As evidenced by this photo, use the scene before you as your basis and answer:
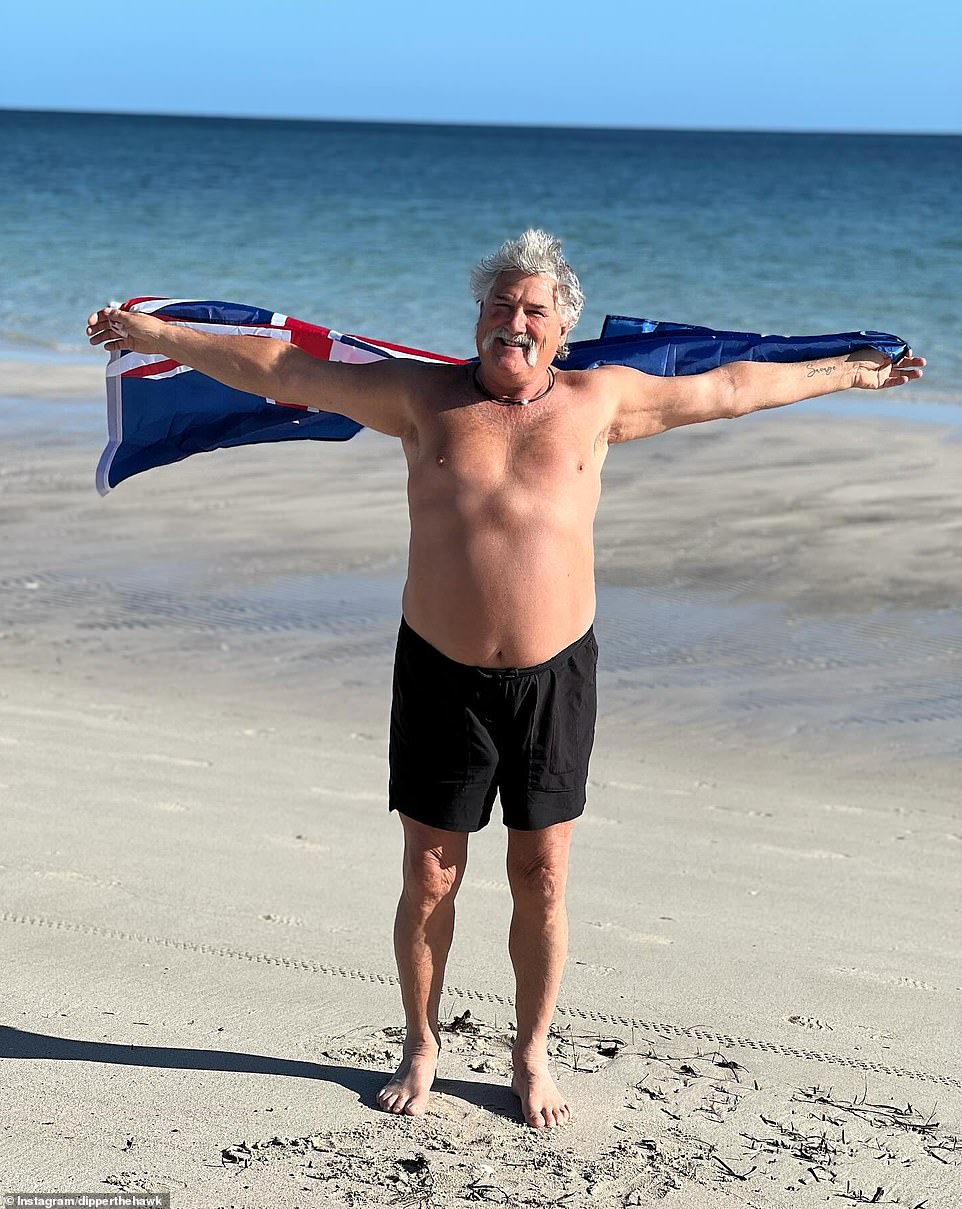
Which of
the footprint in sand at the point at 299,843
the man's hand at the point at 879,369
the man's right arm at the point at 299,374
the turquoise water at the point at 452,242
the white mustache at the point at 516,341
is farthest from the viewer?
the turquoise water at the point at 452,242

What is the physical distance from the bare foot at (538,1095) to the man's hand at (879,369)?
228 cm

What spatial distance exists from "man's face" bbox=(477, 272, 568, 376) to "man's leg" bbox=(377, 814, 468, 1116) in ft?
3.97

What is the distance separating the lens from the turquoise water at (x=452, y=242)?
25094 mm

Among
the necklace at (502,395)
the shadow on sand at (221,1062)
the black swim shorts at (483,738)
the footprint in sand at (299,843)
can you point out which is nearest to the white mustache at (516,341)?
the necklace at (502,395)

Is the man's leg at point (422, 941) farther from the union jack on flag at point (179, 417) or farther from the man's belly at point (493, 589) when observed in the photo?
the union jack on flag at point (179, 417)

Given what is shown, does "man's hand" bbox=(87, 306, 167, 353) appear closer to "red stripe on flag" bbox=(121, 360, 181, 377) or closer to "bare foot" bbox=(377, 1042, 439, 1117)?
"red stripe on flag" bbox=(121, 360, 181, 377)

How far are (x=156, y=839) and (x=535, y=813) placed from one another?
2.24m

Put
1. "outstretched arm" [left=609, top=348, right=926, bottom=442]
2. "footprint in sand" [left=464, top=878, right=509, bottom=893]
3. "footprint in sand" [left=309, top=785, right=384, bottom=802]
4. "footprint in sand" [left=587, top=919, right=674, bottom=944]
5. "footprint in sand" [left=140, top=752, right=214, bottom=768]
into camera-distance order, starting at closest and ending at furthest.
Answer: "outstretched arm" [left=609, top=348, right=926, bottom=442] < "footprint in sand" [left=587, top=919, right=674, bottom=944] < "footprint in sand" [left=464, top=878, right=509, bottom=893] < "footprint in sand" [left=309, top=785, right=384, bottom=802] < "footprint in sand" [left=140, top=752, right=214, bottom=768]

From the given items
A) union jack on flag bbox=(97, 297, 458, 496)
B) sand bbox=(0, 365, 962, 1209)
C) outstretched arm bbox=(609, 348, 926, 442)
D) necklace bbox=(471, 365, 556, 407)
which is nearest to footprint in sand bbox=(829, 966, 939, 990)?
sand bbox=(0, 365, 962, 1209)

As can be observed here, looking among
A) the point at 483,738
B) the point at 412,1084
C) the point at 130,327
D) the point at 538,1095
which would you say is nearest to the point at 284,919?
the point at 412,1084

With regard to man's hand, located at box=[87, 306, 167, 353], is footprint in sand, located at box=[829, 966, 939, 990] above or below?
below

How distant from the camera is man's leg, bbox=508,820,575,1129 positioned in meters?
3.81

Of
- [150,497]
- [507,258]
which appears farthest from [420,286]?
[507,258]

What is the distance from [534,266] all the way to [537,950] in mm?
1794
